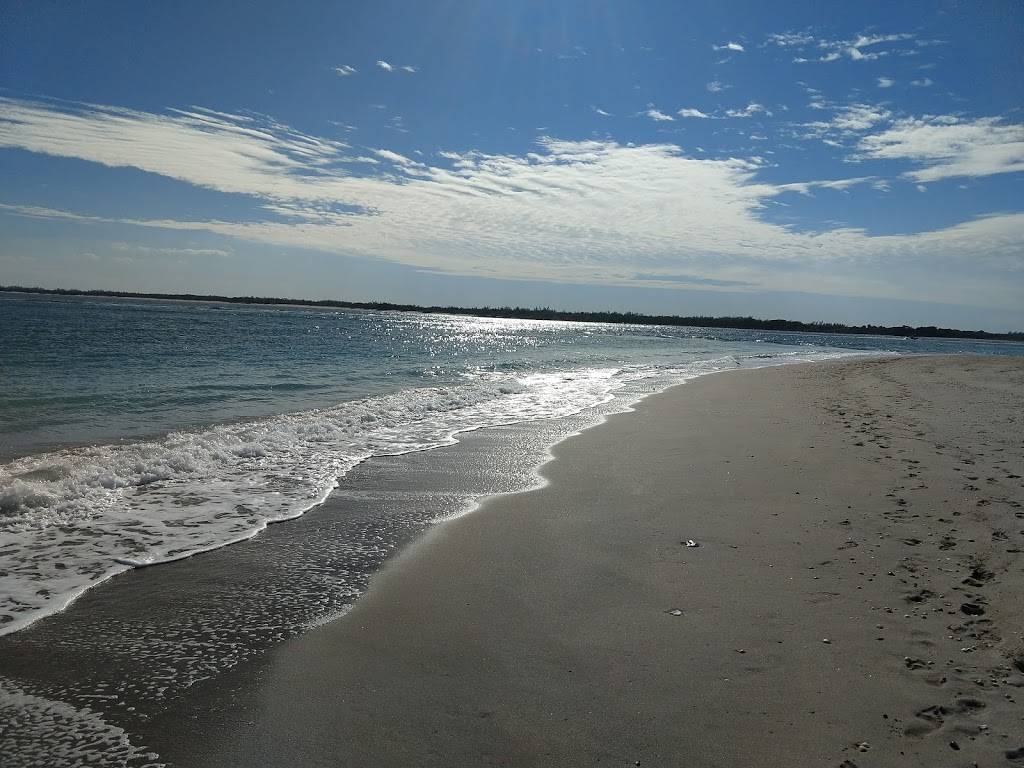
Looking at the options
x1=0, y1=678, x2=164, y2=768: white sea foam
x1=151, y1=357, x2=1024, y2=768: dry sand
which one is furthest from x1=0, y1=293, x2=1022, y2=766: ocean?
x1=151, y1=357, x2=1024, y2=768: dry sand

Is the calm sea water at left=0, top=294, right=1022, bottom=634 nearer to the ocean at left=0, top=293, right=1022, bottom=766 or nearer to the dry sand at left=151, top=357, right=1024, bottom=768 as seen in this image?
the ocean at left=0, top=293, right=1022, bottom=766

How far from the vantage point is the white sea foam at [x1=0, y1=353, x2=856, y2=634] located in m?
4.84

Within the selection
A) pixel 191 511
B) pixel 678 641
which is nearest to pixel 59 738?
pixel 678 641

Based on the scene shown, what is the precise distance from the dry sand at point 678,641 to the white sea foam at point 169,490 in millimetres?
1987

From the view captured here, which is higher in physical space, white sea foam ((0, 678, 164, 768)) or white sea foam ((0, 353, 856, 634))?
white sea foam ((0, 678, 164, 768))

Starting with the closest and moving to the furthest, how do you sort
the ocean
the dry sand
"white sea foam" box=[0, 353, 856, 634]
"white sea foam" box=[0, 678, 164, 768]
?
1. "white sea foam" box=[0, 678, 164, 768]
2. the dry sand
3. the ocean
4. "white sea foam" box=[0, 353, 856, 634]

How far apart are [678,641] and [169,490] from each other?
580cm

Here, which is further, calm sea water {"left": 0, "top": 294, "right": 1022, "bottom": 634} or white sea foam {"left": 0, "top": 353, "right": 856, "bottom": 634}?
calm sea water {"left": 0, "top": 294, "right": 1022, "bottom": 634}

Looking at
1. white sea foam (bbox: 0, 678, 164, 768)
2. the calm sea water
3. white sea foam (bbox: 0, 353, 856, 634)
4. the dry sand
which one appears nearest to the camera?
white sea foam (bbox: 0, 678, 164, 768)

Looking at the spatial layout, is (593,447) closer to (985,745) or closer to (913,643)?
(913,643)

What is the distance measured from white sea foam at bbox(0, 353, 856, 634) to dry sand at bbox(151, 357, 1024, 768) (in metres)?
1.99

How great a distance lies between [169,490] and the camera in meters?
7.01

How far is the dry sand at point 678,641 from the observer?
9.18 ft

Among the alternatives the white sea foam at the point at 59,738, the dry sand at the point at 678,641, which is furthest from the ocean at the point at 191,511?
the dry sand at the point at 678,641
